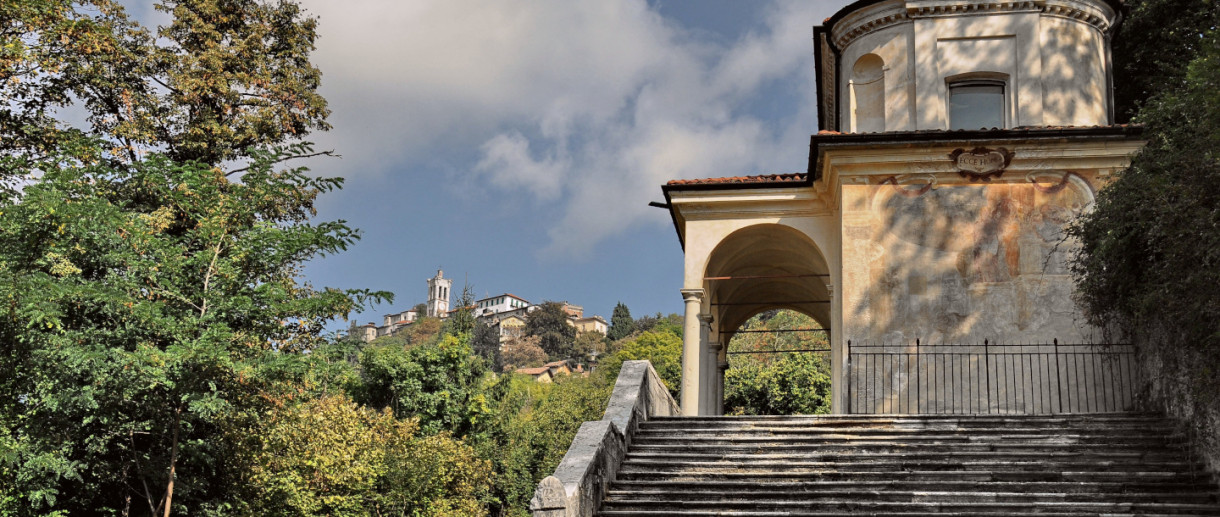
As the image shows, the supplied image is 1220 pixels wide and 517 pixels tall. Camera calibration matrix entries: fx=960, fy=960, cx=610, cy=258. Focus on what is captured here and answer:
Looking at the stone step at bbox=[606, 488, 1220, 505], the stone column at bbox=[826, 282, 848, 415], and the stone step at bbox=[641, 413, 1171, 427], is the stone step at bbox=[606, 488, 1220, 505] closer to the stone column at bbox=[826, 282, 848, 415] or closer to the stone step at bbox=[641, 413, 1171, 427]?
the stone step at bbox=[641, 413, 1171, 427]

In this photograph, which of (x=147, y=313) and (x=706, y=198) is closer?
(x=147, y=313)

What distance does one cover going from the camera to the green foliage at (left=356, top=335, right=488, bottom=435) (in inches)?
1442

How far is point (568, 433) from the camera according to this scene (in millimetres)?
44094

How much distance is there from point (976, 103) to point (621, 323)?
118802 mm

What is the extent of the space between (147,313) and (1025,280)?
13.7 metres

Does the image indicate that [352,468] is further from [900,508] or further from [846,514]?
[900,508]

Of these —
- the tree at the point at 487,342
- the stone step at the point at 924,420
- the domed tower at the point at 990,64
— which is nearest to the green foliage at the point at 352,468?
the stone step at the point at 924,420

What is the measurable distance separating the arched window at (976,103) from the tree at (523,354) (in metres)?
102

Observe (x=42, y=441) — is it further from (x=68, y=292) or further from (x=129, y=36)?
(x=129, y=36)

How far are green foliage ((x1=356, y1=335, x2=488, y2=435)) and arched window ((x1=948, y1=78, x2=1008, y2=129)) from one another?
926 inches

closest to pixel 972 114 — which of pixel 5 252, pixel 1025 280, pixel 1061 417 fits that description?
pixel 1025 280

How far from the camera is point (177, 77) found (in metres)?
21.8

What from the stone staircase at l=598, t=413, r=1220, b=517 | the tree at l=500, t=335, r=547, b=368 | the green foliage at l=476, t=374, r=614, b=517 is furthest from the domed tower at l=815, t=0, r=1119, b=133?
the tree at l=500, t=335, r=547, b=368

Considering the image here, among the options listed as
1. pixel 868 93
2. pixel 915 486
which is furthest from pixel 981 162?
pixel 915 486
